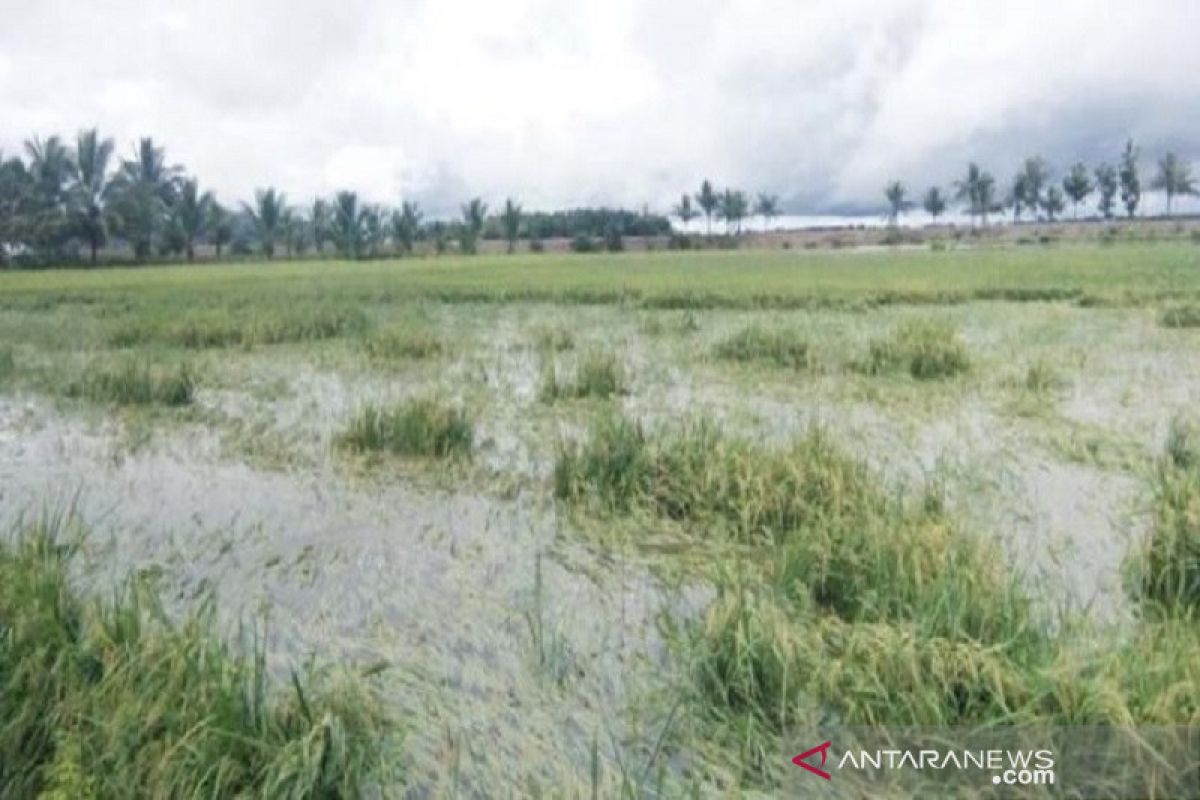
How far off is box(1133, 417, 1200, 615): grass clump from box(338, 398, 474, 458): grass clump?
4.66m

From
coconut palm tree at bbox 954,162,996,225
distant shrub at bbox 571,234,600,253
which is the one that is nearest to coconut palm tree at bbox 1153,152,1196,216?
coconut palm tree at bbox 954,162,996,225

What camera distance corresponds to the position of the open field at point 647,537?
8.01 feet

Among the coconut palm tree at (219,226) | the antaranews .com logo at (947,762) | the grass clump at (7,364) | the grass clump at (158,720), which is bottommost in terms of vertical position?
the antaranews .com logo at (947,762)

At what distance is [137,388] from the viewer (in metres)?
8.34

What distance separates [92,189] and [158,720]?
165ft

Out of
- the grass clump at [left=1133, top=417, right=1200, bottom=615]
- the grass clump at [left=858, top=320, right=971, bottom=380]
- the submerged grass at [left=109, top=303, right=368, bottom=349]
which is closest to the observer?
the grass clump at [left=1133, top=417, right=1200, bottom=615]

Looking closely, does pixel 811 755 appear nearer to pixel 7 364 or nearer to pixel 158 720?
pixel 158 720

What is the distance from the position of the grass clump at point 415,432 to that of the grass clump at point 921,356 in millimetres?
5425

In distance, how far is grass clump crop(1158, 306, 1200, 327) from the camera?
1322 cm

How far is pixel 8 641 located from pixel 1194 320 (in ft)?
55.7

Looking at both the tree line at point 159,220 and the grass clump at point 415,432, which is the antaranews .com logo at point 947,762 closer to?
the grass clump at point 415,432

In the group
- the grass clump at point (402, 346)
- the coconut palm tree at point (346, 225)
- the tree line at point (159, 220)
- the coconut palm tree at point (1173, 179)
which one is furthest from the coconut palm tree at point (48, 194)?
the coconut palm tree at point (1173, 179)

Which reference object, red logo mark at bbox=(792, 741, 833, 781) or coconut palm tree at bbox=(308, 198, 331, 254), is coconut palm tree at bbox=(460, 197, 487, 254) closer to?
coconut palm tree at bbox=(308, 198, 331, 254)

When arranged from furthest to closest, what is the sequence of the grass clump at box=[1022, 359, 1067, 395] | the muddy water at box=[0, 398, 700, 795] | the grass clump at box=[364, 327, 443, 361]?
the grass clump at box=[364, 327, 443, 361]
the grass clump at box=[1022, 359, 1067, 395]
the muddy water at box=[0, 398, 700, 795]
